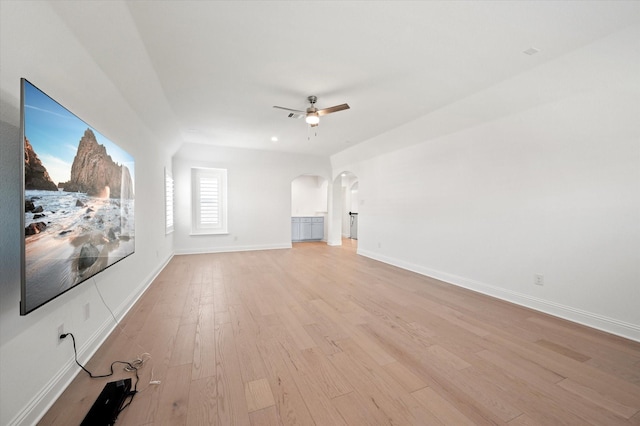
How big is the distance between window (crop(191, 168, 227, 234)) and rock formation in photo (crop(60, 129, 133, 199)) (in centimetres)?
416

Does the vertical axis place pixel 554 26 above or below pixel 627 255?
above

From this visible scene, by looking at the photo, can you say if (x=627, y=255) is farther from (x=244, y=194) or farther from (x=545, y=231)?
(x=244, y=194)

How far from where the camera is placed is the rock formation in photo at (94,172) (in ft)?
5.58

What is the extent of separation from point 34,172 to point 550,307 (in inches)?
187

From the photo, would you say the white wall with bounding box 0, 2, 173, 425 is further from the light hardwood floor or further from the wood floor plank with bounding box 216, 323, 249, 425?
the wood floor plank with bounding box 216, 323, 249, 425

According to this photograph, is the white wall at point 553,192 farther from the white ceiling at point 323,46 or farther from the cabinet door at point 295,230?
the cabinet door at point 295,230

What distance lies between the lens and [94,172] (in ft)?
6.40

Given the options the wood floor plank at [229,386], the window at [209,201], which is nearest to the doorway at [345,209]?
the window at [209,201]

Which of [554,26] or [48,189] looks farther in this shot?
[554,26]

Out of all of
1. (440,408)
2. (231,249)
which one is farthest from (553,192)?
(231,249)

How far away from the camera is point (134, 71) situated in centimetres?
250

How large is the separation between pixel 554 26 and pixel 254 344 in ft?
Result: 12.2

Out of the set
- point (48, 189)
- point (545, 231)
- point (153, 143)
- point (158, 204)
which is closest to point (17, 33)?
point (48, 189)

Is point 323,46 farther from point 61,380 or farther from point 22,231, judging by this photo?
point 61,380
